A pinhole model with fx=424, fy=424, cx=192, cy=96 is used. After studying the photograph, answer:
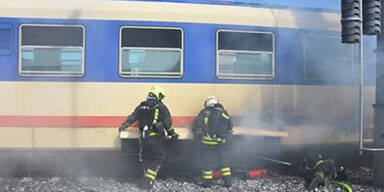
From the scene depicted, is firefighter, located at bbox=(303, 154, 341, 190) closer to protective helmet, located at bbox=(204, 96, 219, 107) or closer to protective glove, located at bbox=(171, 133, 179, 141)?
protective helmet, located at bbox=(204, 96, 219, 107)

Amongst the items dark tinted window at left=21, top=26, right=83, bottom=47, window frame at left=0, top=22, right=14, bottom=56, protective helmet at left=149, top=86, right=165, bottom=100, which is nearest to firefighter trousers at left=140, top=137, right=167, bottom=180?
protective helmet at left=149, top=86, right=165, bottom=100

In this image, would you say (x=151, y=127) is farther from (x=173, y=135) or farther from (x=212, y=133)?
(x=212, y=133)

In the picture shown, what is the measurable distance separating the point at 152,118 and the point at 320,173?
103 inches

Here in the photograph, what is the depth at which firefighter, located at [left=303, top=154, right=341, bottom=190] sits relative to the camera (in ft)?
20.4

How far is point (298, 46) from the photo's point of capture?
6867 mm

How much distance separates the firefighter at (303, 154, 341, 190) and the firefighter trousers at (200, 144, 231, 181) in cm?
120

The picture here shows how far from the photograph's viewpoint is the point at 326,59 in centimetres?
704

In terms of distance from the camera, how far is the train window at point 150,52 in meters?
6.36

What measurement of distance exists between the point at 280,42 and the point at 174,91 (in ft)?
6.21

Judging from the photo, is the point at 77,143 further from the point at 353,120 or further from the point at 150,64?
the point at 353,120

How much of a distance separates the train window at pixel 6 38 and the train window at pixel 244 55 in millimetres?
3077

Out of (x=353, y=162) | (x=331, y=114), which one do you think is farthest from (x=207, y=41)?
(x=353, y=162)

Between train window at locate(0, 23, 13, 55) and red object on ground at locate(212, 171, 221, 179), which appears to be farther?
red object on ground at locate(212, 171, 221, 179)

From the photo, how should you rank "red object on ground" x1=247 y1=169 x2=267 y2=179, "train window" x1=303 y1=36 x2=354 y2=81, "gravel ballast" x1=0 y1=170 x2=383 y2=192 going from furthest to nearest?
"train window" x1=303 y1=36 x2=354 y2=81 → "red object on ground" x1=247 y1=169 x2=267 y2=179 → "gravel ballast" x1=0 y1=170 x2=383 y2=192
